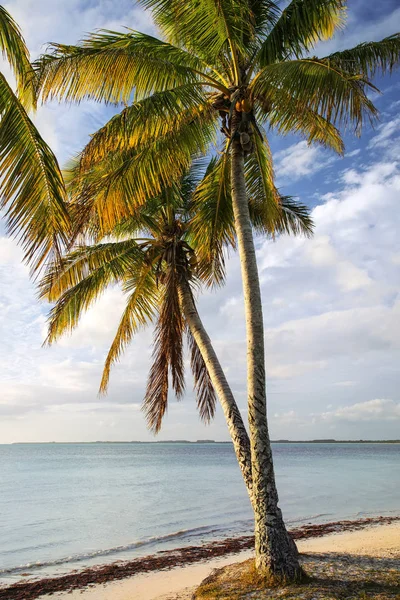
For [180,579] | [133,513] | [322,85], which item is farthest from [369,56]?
[133,513]

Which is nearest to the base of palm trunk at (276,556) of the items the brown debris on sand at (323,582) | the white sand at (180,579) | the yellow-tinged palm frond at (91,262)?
the brown debris on sand at (323,582)

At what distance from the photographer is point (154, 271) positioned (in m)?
11.1

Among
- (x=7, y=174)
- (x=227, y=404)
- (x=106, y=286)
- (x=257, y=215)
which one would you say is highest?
(x=257, y=215)

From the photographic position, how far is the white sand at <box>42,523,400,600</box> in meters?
7.70

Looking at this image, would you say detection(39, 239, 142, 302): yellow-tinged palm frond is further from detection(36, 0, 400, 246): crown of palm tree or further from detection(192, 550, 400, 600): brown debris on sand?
detection(192, 550, 400, 600): brown debris on sand

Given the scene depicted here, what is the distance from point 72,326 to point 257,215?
458 cm

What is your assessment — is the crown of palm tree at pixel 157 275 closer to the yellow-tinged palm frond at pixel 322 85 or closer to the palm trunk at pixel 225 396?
the palm trunk at pixel 225 396

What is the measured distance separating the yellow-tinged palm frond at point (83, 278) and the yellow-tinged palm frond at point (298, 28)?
472cm

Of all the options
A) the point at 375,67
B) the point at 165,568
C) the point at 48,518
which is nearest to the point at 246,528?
the point at 165,568

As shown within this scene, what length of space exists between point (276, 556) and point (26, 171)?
517cm

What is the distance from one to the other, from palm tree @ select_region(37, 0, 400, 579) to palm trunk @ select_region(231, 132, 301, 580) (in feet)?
0.04

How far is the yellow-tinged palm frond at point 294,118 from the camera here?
727cm

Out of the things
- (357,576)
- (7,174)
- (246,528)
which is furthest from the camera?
(246,528)

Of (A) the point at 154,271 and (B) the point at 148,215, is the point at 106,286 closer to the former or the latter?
(A) the point at 154,271
